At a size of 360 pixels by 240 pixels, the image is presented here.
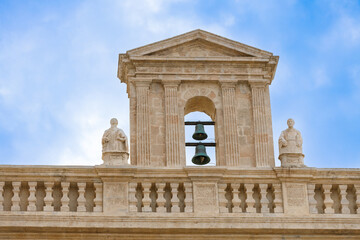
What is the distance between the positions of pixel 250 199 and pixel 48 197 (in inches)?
143

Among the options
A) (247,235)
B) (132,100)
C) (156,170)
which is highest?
(132,100)

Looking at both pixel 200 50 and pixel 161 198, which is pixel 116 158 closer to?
pixel 161 198

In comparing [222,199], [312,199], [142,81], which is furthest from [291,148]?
[142,81]

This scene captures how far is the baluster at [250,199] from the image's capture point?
21125 millimetres

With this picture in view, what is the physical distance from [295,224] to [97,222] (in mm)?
3480

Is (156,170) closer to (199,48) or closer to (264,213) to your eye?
(264,213)

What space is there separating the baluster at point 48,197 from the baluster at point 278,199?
4.00m

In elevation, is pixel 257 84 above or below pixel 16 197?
above

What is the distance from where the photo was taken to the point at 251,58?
25.3 meters

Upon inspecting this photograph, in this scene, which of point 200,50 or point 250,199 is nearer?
point 250,199

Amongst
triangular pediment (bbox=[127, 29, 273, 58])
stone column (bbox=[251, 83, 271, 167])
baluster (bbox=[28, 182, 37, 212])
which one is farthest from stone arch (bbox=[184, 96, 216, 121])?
baluster (bbox=[28, 182, 37, 212])

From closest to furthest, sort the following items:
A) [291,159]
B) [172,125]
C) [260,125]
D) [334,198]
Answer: [334,198]
[291,159]
[172,125]
[260,125]

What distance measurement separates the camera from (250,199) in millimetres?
21250

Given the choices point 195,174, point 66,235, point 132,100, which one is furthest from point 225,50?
point 66,235
